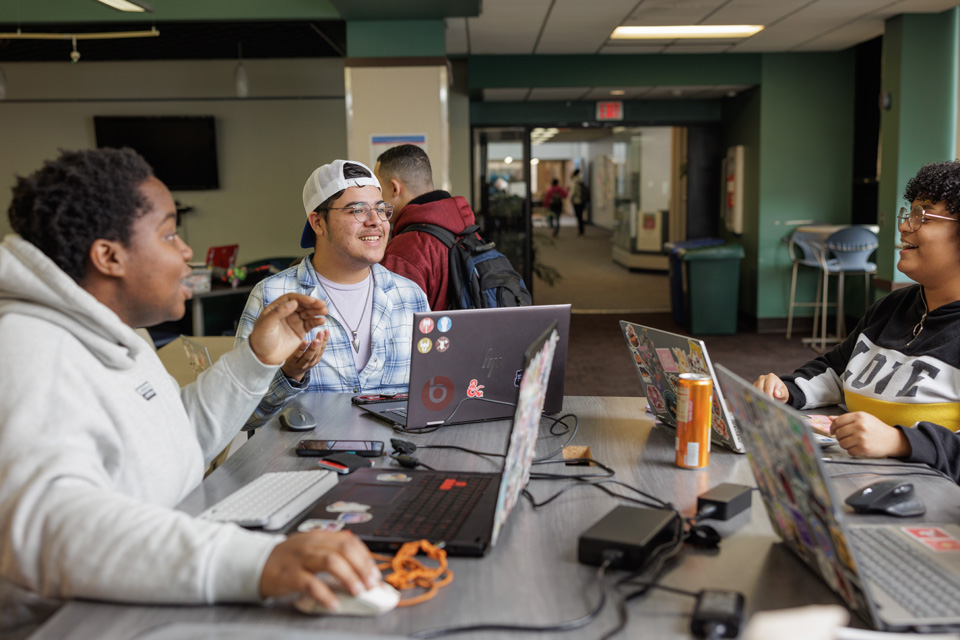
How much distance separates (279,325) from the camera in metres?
1.73

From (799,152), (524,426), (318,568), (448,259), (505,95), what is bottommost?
(318,568)

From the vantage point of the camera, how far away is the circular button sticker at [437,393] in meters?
1.92

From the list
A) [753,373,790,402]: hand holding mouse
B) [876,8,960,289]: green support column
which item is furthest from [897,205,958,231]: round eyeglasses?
[876,8,960,289]: green support column

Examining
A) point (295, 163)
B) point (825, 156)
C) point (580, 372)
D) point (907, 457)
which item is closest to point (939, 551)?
point (907, 457)

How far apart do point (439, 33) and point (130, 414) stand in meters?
5.41

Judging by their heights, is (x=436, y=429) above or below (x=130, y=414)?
below

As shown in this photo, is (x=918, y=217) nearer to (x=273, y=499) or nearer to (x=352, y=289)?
(x=352, y=289)

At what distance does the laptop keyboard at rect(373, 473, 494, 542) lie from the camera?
1.30 m

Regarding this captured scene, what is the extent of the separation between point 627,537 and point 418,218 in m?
2.22

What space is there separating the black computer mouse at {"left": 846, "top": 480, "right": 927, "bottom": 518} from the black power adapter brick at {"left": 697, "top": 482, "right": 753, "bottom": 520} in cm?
19

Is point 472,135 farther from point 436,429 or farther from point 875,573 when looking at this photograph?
point 875,573

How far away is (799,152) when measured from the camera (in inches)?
315

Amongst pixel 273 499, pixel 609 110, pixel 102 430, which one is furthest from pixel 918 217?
pixel 609 110

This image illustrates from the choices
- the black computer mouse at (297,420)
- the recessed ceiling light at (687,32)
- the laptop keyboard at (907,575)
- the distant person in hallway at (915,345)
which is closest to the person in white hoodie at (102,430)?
the black computer mouse at (297,420)
